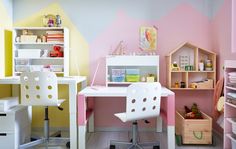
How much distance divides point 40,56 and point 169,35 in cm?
194

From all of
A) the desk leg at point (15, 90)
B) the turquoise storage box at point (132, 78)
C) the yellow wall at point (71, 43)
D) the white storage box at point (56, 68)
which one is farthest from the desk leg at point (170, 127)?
the desk leg at point (15, 90)

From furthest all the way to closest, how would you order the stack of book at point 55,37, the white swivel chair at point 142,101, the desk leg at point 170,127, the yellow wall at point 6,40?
the stack of book at point 55,37
the yellow wall at point 6,40
the desk leg at point 170,127
the white swivel chair at point 142,101

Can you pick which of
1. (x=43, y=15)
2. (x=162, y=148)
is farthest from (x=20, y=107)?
(x=162, y=148)

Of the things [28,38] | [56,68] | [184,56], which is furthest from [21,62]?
[184,56]

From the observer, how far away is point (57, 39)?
365 centimetres

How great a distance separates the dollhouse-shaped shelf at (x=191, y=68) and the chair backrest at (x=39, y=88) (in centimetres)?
165

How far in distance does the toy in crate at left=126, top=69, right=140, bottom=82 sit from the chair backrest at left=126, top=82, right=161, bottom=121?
97cm

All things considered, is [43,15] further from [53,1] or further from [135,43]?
[135,43]

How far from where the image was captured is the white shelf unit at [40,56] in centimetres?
362

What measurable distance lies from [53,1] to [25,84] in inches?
62.4

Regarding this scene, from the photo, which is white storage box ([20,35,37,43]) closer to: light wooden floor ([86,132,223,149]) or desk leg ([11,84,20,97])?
desk leg ([11,84,20,97])

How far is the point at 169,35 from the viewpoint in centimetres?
381

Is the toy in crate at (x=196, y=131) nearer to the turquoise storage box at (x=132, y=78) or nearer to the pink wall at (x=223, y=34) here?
the pink wall at (x=223, y=34)

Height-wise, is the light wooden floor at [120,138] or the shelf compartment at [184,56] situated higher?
the shelf compartment at [184,56]
